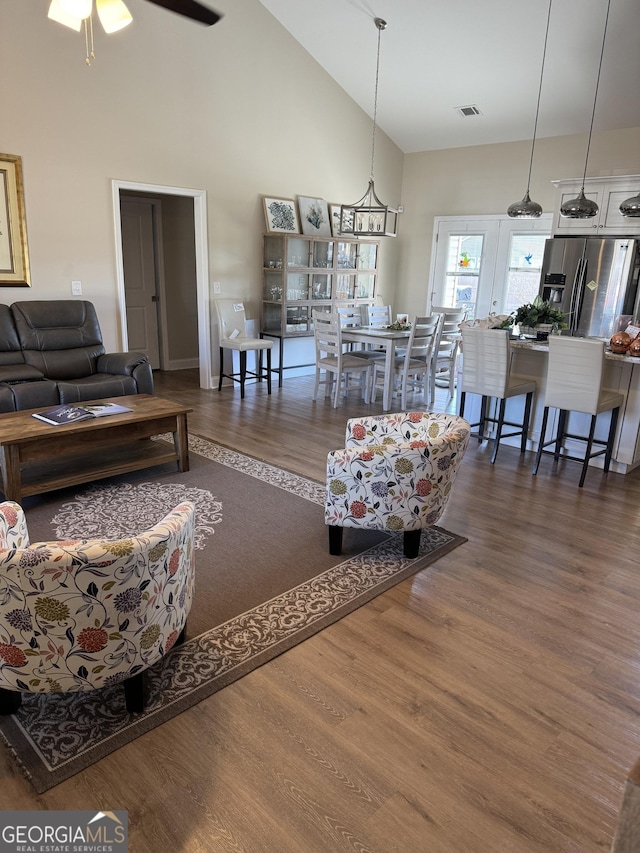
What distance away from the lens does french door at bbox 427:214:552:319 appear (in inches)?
293

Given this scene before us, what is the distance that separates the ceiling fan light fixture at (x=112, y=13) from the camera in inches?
111

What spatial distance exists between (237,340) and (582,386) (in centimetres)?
371

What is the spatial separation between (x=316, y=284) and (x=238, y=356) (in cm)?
134

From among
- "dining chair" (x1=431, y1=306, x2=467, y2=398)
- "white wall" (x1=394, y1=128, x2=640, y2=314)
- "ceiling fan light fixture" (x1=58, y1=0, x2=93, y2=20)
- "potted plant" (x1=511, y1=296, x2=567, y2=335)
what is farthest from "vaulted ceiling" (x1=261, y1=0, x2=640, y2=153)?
"ceiling fan light fixture" (x1=58, y1=0, x2=93, y2=20)

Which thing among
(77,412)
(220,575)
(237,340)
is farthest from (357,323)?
(220,575)

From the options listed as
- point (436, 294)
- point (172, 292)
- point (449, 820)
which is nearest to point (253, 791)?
point (449, 820)

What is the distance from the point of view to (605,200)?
6434mm

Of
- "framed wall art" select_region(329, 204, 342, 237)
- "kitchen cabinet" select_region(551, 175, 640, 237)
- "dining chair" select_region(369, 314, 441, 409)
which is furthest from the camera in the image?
"framed wall art" select_region(329, 204, 342, 237)

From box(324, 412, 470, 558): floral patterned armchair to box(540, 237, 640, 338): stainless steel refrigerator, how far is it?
429cm

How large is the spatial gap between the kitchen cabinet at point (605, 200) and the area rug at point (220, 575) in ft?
15.7

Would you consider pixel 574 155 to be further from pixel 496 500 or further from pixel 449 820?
pixel 449 820

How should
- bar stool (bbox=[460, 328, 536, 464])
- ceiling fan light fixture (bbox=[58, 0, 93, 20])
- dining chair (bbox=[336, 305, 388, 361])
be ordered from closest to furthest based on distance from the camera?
ceiling fan light fixture (bbox=[58, 0, 93, 20]) < bar stool (bbox=[460, 328, 536, 464]) < dining chair (bbox=[336, 305, 388, 361])

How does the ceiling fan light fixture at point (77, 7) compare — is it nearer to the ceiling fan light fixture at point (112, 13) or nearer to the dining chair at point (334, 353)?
the ceiling fan light fixture at point (112, 13)

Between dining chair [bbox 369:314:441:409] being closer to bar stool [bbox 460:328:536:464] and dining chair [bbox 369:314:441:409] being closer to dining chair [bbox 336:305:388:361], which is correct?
dining chair [bbox 336:305:388:361]
